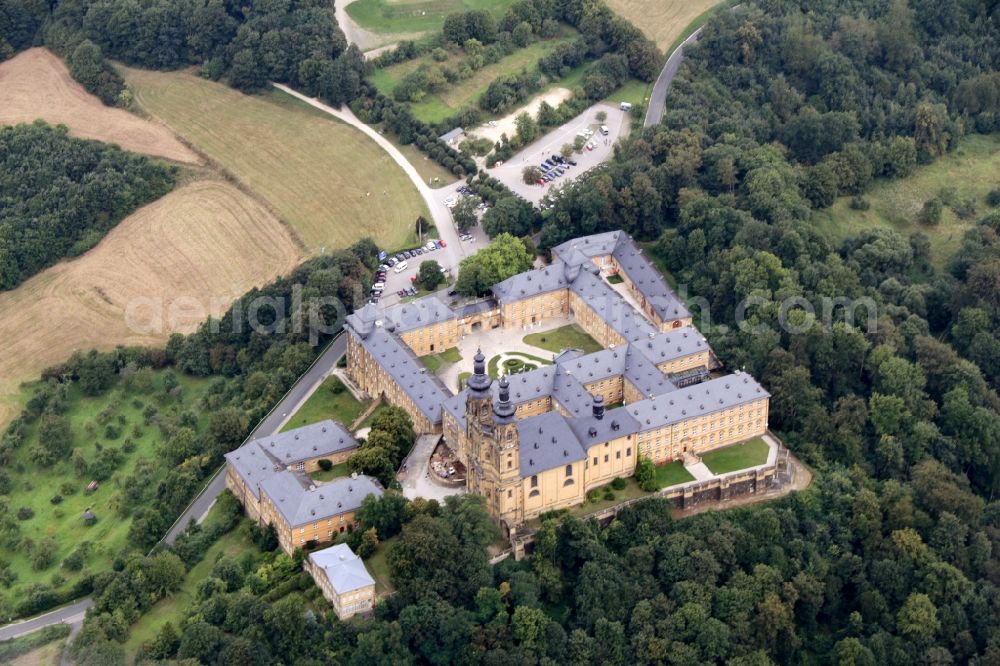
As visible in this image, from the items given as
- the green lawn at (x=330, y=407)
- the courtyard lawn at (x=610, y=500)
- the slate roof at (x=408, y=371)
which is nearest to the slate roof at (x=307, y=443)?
the green lawn at (x=330, y=407)

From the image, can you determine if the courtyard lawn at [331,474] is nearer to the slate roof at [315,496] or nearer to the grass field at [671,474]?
the slate roof at [315,496]

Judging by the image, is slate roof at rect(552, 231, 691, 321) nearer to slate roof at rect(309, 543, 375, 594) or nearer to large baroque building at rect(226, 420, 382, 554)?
large baroque building at rect(226, 420, 382, 554)

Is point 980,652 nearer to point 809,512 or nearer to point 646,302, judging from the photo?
point 809,512

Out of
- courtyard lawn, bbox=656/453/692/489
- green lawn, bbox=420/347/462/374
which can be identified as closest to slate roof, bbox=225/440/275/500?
green lawn, bbox=420/347/462/374

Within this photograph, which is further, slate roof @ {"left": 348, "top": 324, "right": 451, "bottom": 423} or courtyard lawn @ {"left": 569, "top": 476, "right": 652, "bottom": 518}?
slate roof @ {"left": 348, "top": 324, "right": 451, "bottom": 423}

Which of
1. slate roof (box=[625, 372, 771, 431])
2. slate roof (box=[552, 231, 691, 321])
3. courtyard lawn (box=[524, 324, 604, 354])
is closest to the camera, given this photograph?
slate roof (box=[625, 372, 771, 431])

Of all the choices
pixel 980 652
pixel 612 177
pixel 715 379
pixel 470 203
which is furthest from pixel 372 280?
pixel 980 652
